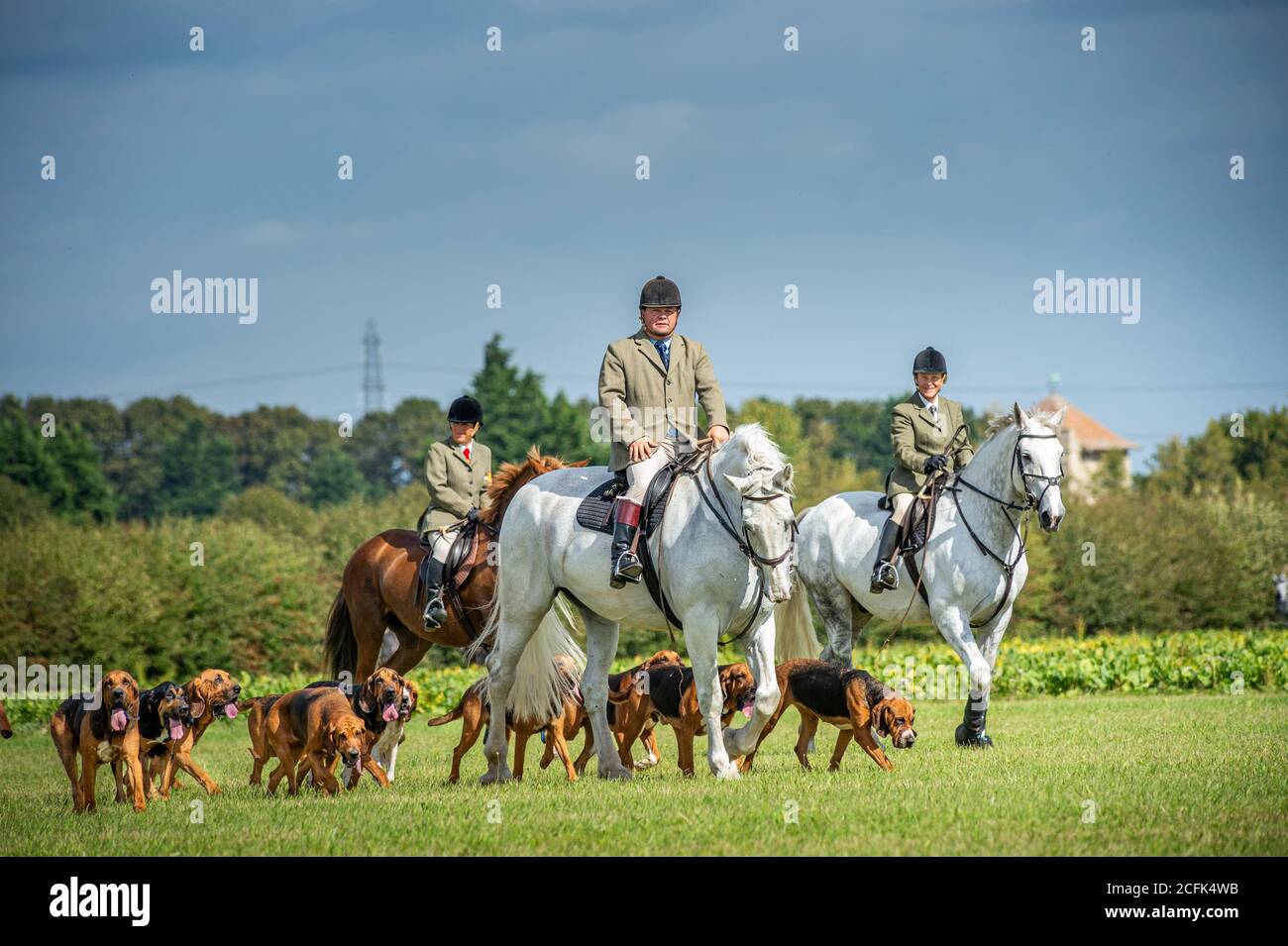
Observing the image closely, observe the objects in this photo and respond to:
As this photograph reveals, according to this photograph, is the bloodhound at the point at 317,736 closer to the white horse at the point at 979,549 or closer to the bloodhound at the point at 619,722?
the bloodhound at the point at 619,722

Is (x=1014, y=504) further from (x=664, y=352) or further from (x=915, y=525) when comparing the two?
(x=664, y=352)

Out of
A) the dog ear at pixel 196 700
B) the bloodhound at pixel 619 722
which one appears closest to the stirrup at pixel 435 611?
the bloodhound at pixel 619 722

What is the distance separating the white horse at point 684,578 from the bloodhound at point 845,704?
645 mm

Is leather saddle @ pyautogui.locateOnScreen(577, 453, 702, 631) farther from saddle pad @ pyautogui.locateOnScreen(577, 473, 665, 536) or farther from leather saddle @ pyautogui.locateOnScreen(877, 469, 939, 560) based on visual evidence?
leather saddle @ pyautogui.locateOnScreen(877, 469, 939, 560)

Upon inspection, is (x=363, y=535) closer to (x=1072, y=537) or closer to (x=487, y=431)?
(x=1072, y=537)

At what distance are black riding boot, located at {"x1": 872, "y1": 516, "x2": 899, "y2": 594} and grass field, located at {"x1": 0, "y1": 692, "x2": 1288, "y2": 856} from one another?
1605mm

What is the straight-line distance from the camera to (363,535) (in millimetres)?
36875

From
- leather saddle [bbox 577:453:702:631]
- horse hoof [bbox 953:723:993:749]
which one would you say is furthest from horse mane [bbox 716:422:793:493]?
horse hoof [bbox 953:723:993:749]

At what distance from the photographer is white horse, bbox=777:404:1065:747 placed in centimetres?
1212

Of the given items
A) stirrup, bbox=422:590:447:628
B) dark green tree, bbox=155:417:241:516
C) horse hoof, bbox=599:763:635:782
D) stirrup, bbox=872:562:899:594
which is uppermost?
dark green tree, bbox=155:417:241:516

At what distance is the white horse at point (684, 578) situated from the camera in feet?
30.7

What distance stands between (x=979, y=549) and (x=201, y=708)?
23.4 ft

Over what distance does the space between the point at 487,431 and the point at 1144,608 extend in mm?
37571
